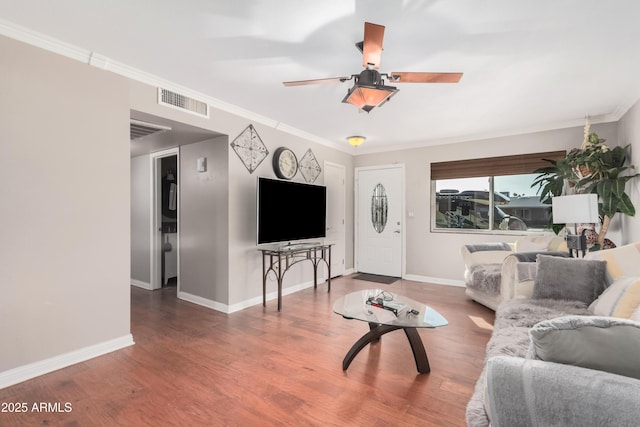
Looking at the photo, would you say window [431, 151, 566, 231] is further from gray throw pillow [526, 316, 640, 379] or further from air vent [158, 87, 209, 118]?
gray throw pillow [526, 316, 640, 379]

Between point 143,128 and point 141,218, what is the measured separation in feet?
6.17

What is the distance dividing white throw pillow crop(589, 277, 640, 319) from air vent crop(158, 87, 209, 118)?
3.77 meters

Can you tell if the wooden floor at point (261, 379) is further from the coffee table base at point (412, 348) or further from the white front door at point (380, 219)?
the white front door at point (380, 219)

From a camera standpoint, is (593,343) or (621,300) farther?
(621,300)

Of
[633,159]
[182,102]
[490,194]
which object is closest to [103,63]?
[182,102]

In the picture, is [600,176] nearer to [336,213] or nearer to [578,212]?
[578,212]

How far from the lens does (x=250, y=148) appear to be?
153 inches

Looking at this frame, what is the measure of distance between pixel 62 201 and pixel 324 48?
233 cm

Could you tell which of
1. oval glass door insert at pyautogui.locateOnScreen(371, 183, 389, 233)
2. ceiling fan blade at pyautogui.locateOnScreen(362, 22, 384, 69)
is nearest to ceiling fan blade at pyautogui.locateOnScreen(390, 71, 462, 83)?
ceiling fan blade at pyautogui.locateOnScreen(362, 22, 384, 69)

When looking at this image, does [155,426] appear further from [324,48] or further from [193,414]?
[324,48]

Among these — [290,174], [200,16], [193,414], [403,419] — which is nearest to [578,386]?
[403,419]

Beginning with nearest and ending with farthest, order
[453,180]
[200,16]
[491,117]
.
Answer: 1. [200,16]
2. [491,117]
3. [453,180]

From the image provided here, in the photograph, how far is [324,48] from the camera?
2303mm

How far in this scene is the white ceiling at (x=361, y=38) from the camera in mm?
1881
